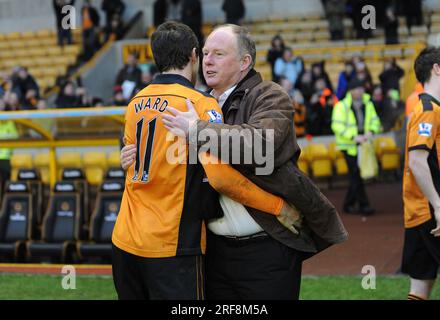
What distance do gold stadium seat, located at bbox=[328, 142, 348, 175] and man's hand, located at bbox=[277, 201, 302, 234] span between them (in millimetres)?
12069

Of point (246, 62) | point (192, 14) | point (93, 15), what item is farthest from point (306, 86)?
point (246, 62)

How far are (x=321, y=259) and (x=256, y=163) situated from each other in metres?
6.41

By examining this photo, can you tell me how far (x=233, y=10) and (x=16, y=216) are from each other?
12.1 m

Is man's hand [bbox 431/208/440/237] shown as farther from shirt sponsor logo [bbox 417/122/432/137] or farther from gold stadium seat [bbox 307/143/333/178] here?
gold stadium seat [bbox 307/143/333/178]

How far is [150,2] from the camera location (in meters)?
26.2

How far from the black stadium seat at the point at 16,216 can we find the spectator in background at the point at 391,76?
8558mm

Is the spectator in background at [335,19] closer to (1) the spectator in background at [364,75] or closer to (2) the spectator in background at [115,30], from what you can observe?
(1) the spectator in background at [364,75]

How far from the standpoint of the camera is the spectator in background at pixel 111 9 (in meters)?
25.1

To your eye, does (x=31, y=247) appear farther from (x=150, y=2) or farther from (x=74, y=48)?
(x=150, y=2)

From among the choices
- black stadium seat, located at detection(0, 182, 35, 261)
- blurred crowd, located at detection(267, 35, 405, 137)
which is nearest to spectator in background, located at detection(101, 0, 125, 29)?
blurred crowd, located at detection(267, 35, 405, 137)

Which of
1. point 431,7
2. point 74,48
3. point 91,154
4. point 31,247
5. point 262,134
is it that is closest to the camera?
point 262,134

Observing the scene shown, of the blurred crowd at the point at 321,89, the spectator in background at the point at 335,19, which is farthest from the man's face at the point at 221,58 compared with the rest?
the spectator in background at the point at 335,19

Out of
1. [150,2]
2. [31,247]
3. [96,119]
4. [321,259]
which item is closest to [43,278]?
[31,247]

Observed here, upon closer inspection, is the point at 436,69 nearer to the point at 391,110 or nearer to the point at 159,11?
the point at 391,110
